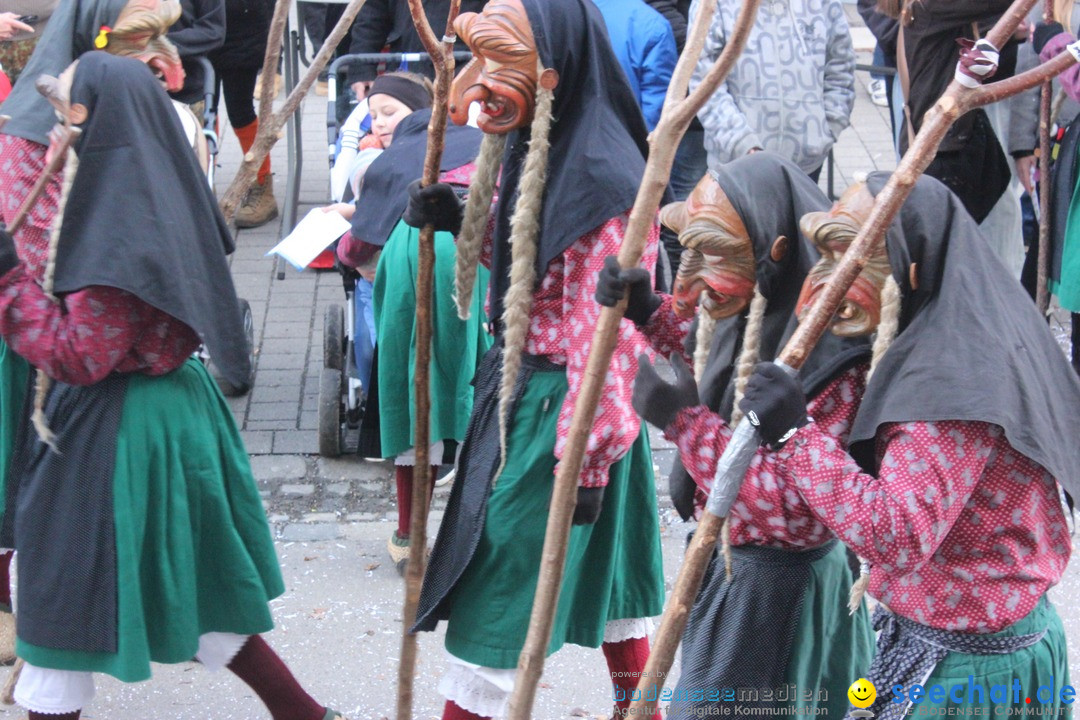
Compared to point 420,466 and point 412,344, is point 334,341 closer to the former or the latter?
point 412,344

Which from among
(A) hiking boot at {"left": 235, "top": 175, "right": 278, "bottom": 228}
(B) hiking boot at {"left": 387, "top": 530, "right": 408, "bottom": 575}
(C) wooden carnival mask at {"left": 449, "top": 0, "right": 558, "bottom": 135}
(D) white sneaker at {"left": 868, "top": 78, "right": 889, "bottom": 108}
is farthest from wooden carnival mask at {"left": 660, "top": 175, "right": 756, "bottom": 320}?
(D) white sneaker at {"left": 868, "top": 78, "right": 889, "bottom": 108}

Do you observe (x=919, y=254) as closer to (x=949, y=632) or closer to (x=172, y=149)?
(x=949, y=632)

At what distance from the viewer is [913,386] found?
6.59ft

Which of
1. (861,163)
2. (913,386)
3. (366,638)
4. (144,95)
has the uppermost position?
(144,95)

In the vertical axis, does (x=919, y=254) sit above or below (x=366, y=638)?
above

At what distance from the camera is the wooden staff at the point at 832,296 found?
168 centimetres

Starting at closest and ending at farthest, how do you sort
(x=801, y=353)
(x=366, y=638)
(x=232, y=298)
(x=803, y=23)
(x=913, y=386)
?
1. (x=801, y=353)
2. (x=913, y=386)
3. (x=232, y=298)
4. (x=366, y=638)
5. (x=803, y=23)

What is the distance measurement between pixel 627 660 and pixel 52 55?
1.90m

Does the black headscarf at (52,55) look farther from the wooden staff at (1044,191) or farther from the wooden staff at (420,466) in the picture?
the wooden staff at (1044,191)

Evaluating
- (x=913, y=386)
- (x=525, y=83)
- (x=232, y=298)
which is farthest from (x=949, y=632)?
(x=232, y=298)

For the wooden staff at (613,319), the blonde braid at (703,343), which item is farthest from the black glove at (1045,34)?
the wooden staff at (613,319)

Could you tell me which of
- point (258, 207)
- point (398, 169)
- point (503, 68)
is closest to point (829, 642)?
point (503, 68)

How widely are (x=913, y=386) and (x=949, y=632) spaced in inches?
18.1

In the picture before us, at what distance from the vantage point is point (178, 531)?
2920 mm
